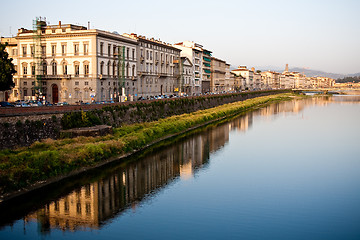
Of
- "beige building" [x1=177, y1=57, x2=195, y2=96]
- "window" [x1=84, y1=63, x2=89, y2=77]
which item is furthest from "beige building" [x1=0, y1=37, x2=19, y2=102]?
"beige building" [x1=177, y1=57, x2=195, y2=96]

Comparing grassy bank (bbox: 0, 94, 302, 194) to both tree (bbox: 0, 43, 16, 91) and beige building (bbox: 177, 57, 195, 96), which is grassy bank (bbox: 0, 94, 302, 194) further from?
beige building (bbox: 177, 57, 195, 96)

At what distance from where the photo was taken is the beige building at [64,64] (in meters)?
45.8

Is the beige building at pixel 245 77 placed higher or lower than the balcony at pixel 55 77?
higher

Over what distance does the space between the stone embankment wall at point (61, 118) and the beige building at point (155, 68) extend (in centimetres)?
1332

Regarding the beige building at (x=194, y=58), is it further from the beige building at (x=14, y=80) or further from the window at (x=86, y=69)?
the window at (x=86, y=69)

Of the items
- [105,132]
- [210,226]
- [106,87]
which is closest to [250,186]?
[210,226]

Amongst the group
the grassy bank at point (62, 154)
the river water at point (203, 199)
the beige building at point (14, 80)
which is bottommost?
the river water at point (203, 199)

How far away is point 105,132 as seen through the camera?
3122cm

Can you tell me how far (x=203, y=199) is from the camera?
2012 centimetres

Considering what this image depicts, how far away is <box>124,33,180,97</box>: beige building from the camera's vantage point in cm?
5997

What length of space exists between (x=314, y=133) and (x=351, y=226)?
28984mm

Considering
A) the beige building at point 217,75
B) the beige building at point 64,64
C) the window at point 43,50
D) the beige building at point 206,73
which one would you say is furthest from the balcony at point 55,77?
the beige building at point 217,75

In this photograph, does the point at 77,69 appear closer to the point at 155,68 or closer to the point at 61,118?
the point at 61,118

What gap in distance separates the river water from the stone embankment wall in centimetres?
594
